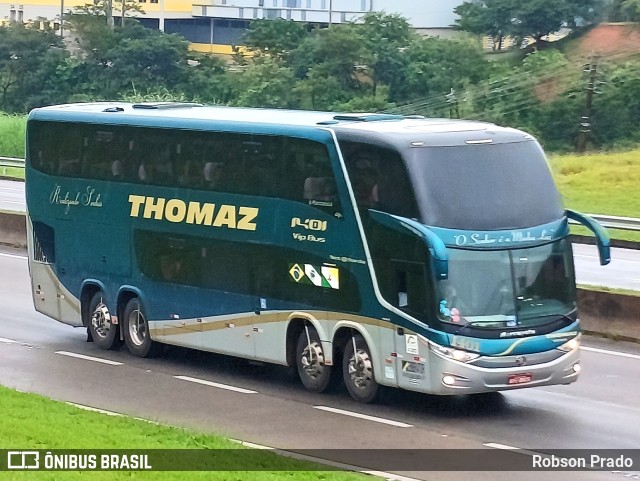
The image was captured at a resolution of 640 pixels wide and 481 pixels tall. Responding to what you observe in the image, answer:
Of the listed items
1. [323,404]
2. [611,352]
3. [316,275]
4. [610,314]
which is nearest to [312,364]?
[323,404]

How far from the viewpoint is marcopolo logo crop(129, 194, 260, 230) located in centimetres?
1691

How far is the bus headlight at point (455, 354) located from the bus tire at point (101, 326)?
6.34m

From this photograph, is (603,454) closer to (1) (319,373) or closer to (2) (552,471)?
(2) (552,471)

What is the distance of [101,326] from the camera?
1928 centimetres

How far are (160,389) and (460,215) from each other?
435 cm

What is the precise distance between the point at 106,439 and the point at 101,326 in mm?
7861

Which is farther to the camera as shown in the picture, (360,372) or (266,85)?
(266,85)

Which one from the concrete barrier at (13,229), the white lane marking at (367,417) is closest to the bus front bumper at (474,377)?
the white lane marking at (367,417)

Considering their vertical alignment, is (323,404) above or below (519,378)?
below

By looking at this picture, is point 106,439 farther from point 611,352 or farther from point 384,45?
point 384,45

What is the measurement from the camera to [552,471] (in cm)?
1182

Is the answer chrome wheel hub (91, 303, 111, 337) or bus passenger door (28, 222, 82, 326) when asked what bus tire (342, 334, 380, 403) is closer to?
chrome wheel hub (91, 303, 111, 337)

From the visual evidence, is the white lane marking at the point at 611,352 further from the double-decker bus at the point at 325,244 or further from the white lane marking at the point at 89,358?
the white lane marking at the point at 89,358

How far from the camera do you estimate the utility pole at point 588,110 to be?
39912mm
